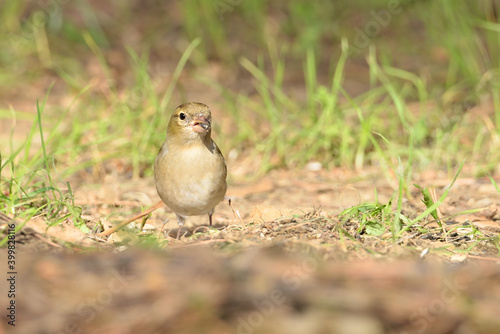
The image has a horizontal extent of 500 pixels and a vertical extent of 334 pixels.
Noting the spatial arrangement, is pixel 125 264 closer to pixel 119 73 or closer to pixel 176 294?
pixel 176 294

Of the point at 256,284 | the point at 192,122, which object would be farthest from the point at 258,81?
the point at 256,284

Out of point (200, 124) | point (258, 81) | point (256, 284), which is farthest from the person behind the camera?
point (258, 81)

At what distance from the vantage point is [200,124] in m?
3.90

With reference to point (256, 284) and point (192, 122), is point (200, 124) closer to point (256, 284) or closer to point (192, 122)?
point (192, 122)

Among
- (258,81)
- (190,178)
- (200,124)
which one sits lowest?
(258,81)

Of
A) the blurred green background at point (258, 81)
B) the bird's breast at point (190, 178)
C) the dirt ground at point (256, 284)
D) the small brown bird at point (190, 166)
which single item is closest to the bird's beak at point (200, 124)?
the small brown bird at point (190, 166)

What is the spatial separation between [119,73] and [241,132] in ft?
8.67

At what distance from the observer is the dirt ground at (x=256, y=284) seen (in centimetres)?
236

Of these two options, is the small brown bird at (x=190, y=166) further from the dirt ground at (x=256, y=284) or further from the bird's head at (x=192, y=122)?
the dirt ground at (x=256, y=284)

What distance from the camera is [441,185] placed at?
5.12m

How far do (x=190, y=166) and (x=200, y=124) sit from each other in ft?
0.80

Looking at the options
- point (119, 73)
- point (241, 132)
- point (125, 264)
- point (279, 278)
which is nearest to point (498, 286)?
point (279, 278)

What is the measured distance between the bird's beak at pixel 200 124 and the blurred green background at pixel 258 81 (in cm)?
102

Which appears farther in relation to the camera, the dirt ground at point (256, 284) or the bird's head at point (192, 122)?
the bird's head at point (192, 122)
